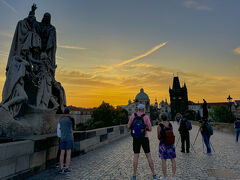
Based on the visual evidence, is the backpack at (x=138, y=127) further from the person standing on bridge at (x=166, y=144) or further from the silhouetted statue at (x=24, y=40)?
the silhouetted statue at (x=24, y=40)

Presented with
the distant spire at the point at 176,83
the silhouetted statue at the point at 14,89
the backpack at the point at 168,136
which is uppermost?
the distant spire at the point at 176,83

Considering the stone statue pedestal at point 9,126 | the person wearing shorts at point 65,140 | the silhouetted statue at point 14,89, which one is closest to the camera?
the person wearing shorts at point 65,140

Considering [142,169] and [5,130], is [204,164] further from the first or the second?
[5,130]

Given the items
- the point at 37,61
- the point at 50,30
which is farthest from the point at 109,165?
the point at 50,30

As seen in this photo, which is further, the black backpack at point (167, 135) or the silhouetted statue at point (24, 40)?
the silhouetted statue at point (24, 40)

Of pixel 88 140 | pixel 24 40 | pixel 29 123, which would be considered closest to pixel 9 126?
pixel 29 123

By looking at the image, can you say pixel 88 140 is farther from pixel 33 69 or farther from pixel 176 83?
pixel 176 83

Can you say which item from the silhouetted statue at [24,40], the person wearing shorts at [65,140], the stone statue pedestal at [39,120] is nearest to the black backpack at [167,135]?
the person wearing shorts at [65,140]

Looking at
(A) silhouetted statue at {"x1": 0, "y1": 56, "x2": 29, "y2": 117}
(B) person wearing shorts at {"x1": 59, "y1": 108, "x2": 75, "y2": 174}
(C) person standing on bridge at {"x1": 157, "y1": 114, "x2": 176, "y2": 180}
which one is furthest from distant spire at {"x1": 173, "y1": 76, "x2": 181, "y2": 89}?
(B) person wearing shorts at {"x1": 59, "y1": 108, "x2": 75, "y2": 174}

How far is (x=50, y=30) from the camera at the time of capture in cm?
843

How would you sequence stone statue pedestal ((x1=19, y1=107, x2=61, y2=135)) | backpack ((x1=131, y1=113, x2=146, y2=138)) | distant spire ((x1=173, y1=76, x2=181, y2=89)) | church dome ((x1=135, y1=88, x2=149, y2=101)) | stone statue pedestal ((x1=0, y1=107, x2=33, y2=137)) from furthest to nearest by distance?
church dome ((x1=135, y1=88, x2=149, y2=101))
distant spire ((x1=173, y1=76, x2=181, y2=89))
stone statue pedestal ((x1=19, y1=107, x2=61, y2=135))
stone statue pedestal ((x1=0, y1=107, x2=33, y2=137))
backpack ((x1=131, y1=113, x2=146, y2=138))

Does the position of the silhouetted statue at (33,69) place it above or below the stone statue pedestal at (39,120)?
above

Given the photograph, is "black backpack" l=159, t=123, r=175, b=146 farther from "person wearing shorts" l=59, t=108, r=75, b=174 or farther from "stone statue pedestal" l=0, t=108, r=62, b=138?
"stone statue pedestal" l=0, t=108, r=62, b=138

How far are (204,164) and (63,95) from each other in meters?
6.21
